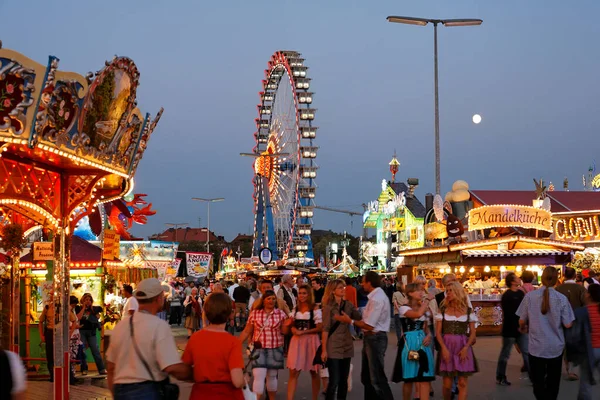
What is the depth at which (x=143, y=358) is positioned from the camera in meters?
5.76

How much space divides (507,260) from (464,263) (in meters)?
1.20

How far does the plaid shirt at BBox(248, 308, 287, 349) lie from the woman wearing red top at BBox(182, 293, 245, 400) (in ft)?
15.1

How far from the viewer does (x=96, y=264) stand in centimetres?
1838

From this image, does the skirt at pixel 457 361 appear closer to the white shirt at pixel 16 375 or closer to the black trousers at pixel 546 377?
the black trousers at pixel 546 377

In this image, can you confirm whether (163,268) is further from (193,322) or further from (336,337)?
(336,337)

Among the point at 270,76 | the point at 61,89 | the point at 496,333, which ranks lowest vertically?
the point at 496,333

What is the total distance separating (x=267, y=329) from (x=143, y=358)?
497cm

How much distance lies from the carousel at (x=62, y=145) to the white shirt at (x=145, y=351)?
453 centimetres

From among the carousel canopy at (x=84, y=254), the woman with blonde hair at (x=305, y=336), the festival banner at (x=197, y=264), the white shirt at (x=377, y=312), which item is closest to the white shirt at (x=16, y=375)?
the white shirt at (x=377, y=312)

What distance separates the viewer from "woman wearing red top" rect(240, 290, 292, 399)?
10.6m

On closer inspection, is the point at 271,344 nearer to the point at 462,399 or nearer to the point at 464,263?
the point at 462,399

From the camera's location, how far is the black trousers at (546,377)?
383 inches

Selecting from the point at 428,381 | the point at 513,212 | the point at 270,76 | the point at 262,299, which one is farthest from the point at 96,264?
the point at 270,76

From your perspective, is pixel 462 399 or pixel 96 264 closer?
pixel 462 399
